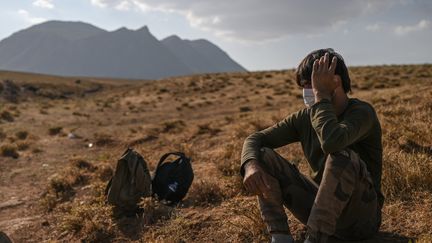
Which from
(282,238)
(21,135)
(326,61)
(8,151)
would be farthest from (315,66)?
(21,135)

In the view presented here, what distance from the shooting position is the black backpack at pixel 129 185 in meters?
5.68

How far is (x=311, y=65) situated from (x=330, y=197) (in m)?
1.07

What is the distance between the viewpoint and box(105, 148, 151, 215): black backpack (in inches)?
224

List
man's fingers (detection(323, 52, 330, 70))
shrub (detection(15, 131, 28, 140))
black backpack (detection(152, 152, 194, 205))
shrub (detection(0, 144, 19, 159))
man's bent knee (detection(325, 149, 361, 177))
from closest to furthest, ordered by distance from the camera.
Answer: man's bent knee (detection(325, 149, 361, 177)) → man's fingers (detection(323, 52, 330, 70)) → black backpack (detection(152, 152, 194, 205)) → shrub (detection(0, 144, 19, 159)) → shrub (detection(15, 131, 28, 140))

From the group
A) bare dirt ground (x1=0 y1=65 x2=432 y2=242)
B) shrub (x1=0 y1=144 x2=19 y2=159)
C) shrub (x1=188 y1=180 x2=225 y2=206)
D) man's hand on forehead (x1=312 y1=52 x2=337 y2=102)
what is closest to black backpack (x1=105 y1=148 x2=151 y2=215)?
bare dirt ground (x1=0 y1=65 x2=432 y2=242)

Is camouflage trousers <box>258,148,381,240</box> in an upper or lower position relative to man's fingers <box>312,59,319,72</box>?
lower

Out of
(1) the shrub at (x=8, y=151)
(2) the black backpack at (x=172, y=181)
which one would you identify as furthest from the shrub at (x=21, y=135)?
(2) the black backpack at (x=172, y=181)

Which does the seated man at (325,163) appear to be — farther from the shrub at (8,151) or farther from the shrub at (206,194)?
the shrub at (8,151)

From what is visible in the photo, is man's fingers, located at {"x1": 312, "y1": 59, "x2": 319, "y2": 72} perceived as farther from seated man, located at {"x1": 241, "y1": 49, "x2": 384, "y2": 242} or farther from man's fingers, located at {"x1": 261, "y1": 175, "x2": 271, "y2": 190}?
man's fingers, located at {"x1": 261, "y1": 175, "x2": 271, "y2": 190}

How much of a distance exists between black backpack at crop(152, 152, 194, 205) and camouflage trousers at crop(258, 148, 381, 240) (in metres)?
2.45

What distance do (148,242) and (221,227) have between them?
2.66 feet

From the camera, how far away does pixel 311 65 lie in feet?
11.9

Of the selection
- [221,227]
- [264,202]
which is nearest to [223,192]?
[221,227]

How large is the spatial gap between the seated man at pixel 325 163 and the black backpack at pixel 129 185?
85.2 inches
